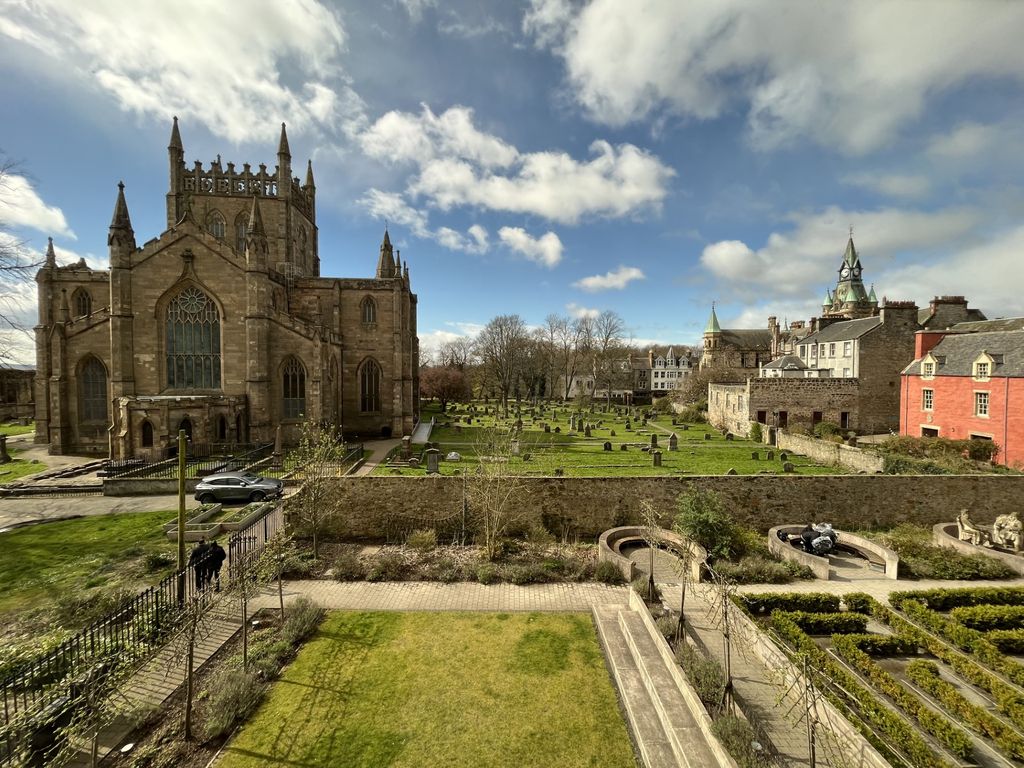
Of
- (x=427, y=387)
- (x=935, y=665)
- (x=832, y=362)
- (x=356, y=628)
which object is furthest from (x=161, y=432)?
(x=832, y=362)

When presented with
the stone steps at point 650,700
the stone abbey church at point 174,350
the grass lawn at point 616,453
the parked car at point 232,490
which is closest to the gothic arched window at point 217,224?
the stone abbey church at point 174,350

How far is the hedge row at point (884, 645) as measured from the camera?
32.4ft

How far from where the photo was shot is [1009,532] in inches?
609

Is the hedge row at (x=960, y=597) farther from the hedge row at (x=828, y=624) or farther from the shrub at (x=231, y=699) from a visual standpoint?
the shrub at (x=231, y=699)

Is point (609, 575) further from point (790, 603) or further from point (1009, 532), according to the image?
point (1009, 532)

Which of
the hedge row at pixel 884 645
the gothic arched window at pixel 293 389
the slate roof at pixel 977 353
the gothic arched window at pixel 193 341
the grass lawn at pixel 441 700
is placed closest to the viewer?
the grass lawn at pixel 441 700

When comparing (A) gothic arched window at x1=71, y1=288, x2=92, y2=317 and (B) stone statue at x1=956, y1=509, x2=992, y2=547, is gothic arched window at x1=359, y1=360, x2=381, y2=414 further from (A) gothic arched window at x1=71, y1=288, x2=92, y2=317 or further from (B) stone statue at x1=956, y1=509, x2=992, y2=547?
(B) stone statue at x1=956, y1=509, x2=992, y2=547

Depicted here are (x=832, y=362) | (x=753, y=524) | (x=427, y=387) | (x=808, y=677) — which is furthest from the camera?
(x=427, y=387)

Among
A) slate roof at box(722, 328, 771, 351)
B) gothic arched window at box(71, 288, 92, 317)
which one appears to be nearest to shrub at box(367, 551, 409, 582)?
gothic arched window at box(71, 288, 92, 317)

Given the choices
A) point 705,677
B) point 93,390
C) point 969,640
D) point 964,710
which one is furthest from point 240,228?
point 969,640

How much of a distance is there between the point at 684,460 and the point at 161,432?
96.6 feet

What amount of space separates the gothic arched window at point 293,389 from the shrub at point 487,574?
64.1 ft

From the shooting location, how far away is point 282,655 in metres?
9.58

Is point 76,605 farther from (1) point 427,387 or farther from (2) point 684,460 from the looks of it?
(1) point 427,387
